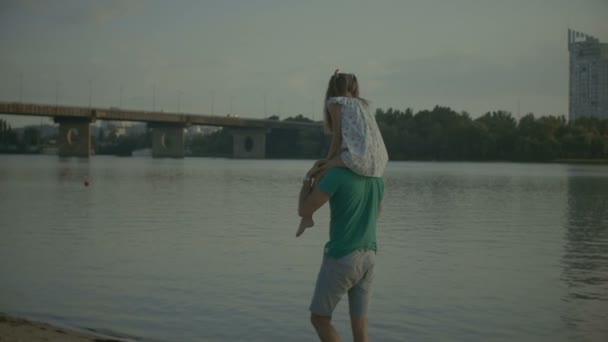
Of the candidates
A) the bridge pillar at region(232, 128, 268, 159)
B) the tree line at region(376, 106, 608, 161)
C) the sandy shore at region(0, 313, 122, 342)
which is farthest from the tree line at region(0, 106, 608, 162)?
the sandy shore at region(0, 313, 122, 342)

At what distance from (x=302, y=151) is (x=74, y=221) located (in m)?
146

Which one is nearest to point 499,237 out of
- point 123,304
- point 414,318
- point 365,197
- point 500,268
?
point 500,268

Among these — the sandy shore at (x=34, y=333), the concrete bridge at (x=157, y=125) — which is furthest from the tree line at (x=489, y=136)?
the sandy shore at (x=34, y=333)

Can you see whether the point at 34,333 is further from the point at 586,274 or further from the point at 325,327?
the point at 586,274

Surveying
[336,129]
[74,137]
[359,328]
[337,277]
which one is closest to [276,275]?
[359,328]

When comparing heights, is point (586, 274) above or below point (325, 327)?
below

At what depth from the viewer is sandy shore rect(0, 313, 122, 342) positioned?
7.16 m

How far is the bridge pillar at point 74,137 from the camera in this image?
120m

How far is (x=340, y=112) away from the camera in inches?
192

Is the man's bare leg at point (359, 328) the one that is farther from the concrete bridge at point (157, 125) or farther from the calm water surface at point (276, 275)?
the concrete bridge at point (157, 125)

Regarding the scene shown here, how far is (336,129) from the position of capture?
490 cm

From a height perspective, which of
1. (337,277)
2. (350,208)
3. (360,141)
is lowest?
(337,277)

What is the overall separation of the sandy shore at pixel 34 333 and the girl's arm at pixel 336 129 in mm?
3719

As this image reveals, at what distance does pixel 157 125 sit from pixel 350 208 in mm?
130140
